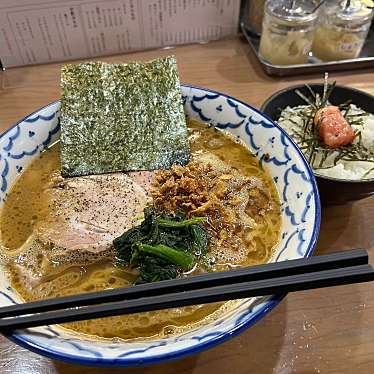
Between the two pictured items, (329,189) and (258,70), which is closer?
(329,189)

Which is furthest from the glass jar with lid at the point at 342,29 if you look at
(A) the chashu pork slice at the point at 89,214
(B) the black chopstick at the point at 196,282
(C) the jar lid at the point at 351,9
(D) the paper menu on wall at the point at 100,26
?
(B) the black chopstick at the point at 196,282

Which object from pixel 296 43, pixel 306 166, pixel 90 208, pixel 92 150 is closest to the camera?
pixel 306 166

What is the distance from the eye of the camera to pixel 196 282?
0.80 metres

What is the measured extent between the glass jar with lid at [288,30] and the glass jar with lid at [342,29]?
0.28 feet

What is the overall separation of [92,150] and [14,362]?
2.06ft

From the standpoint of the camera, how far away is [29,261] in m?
1.07

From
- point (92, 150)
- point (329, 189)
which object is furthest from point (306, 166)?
point (92, 150)

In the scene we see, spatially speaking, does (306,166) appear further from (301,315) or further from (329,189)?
(301,315)

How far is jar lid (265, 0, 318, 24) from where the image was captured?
5.37ft

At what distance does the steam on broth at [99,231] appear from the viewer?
37.5 inches

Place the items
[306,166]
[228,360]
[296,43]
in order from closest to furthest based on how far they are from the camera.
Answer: [228,360] → [306,166] → [296,43]

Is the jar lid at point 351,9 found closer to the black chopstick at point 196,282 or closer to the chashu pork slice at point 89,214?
the chashu pork slice at point 89,214

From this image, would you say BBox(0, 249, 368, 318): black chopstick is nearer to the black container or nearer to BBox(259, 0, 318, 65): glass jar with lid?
the black container

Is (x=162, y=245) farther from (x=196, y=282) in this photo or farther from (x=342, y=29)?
(x=342, y=29)
